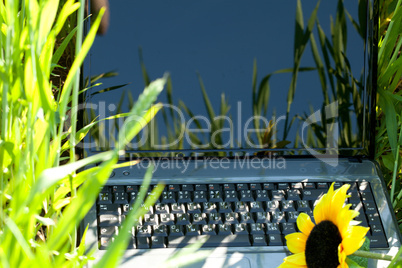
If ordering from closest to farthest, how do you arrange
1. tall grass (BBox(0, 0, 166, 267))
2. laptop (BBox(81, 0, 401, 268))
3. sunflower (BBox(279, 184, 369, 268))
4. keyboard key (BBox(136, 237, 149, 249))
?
tall grass (BBox(0, 0, 166, 267)), sunflower (BBox(279, 184, 369, 268)), keyboard key (BBox(136, 237, 149, 249)), laptop (BBox(81, 0, 401, 268))

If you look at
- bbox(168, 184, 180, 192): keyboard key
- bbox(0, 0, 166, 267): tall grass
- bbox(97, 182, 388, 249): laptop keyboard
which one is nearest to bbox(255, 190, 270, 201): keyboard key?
bbox(97, 182, 388, 249): laptop keyboard

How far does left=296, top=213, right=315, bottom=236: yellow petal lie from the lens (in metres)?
Result: 0.41

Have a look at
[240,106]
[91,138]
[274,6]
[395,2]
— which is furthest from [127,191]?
[395,2]

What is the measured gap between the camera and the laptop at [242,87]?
0.64 meters

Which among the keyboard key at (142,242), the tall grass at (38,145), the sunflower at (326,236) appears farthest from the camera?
the keyboard key at (142,242)

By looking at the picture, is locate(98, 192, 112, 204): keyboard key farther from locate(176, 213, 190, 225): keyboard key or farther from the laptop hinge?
the laptop hinge

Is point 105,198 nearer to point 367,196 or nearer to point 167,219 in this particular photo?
point 167,219

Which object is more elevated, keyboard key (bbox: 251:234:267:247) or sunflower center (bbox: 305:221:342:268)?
sunflower center (bbox: 305:221:342:268)

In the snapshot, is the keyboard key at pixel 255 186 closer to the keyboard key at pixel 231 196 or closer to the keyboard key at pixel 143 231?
the keyboard key at pixel 231 196

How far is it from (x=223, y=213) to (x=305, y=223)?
17 cm

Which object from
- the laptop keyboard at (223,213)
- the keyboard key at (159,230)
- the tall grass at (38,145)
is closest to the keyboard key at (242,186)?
the laptop keyboard at (223,213)

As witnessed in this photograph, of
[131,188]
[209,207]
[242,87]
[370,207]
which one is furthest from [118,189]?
[370,207]

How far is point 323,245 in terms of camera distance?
15.5 inches

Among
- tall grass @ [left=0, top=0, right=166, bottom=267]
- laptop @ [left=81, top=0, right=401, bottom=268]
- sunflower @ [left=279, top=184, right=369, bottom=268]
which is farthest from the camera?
laptop @ [left=81, top=0, right=401, bottom=268]
